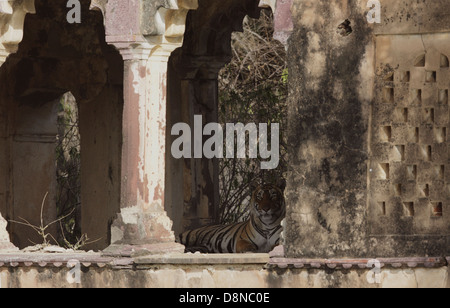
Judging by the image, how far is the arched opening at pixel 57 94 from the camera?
16.2 meters

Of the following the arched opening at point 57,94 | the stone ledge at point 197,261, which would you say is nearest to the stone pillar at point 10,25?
the stone ledge at point 197,261

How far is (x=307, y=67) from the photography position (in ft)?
38.9

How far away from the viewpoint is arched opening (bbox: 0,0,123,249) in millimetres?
16234

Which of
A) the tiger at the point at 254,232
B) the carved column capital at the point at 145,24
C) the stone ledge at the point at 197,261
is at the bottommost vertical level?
the stone ledge at the point at 197,261

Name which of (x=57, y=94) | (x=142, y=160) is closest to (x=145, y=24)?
(x=142, y=160)

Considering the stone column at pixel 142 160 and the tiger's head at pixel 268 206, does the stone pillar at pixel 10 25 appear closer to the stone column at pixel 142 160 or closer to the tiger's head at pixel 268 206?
the stone column at pixel 142 160

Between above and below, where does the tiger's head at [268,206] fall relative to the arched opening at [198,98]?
below

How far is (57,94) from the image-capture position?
54.8 ft

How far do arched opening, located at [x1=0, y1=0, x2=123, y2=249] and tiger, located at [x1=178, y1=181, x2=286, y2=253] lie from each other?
4.06 feet

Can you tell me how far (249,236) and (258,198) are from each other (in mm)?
450

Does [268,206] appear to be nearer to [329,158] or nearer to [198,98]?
[198,98]

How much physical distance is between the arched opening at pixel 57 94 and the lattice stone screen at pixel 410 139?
514cm

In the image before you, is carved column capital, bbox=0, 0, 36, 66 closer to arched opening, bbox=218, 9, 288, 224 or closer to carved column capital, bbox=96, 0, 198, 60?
carved column capital, bbox=96, 0, 198, 60
